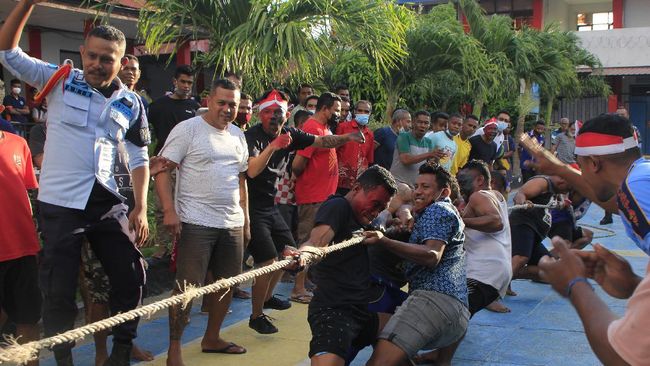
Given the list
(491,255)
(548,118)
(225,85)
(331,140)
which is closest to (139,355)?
(225,85)

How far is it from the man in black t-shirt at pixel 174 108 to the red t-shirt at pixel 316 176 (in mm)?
1089

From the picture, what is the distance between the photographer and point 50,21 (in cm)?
1316

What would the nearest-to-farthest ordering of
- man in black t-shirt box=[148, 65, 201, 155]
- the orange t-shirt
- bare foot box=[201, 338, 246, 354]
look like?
1. the orange t-shirt
2. bare foot box=[201, 338, 246, 354]
3. man in black t-shirt box=[148, 65, 201, 155]

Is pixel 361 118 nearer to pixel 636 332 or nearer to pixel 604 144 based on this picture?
pixel 604 144

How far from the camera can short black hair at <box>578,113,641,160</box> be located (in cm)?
285

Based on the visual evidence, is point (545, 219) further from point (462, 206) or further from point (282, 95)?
point (282, 95)

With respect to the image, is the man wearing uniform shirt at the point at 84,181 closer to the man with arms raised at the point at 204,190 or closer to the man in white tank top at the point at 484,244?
the man with arms raised at the point at 204,190

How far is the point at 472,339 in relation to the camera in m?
5.77

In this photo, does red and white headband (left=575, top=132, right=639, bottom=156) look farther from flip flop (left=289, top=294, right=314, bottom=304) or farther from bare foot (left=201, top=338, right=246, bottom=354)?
flip flop (left=289, top=294, right=314, bottom=304)

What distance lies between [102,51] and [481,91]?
42.6 ft

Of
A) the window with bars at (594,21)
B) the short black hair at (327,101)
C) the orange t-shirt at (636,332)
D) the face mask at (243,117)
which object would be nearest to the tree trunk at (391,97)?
the short black hair at (327,101)

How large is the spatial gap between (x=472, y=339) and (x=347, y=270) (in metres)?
2.01

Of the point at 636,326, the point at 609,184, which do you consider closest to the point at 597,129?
the point at 609,184

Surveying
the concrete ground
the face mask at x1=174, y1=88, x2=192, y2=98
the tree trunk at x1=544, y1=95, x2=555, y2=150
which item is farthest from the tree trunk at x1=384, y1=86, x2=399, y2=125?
the tree trunk at x1=544, y1=95, x2=555, y2=150
